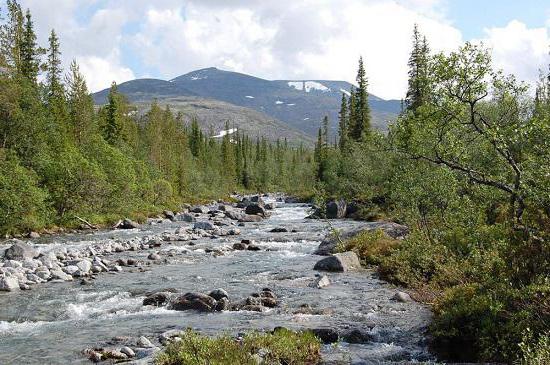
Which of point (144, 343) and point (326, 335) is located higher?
point (326, 335)

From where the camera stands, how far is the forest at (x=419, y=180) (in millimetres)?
11164

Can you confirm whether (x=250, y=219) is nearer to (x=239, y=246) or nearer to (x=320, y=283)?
(x=239, y=246)

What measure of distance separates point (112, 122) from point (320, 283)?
5393 centimetres

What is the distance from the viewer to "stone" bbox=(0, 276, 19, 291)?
19.3 metres

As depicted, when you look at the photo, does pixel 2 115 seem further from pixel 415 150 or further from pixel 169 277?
pixel 415 150

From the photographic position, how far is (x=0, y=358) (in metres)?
11.8

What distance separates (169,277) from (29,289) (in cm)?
575

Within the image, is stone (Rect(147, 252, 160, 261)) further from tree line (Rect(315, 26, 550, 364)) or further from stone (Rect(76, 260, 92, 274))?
tree line (Rect(315, 26, 550, 364))

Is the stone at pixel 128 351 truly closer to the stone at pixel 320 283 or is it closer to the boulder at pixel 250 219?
the stone at pixel 320 283

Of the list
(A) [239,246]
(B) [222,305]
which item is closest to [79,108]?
(A) [239,246]

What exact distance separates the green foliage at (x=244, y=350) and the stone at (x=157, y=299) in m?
7.02

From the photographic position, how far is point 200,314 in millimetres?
16188

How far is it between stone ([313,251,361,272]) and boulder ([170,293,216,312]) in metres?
7.93

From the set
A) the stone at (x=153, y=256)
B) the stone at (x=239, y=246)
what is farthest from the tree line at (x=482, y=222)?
the stone at (x=239, y=246)
